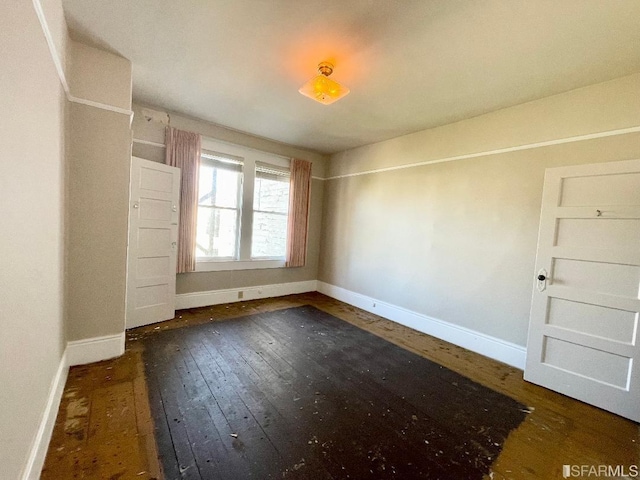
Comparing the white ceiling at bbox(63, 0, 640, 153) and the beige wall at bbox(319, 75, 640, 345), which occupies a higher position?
the white ceiling at bbox(63, 0, 640, 153)

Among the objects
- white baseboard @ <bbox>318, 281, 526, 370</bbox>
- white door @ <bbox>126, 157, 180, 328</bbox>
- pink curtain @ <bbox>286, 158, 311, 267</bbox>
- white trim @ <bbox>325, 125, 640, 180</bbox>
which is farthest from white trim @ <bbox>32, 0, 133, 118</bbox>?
white baseboard @ <bbox>318, 281, 526, 370</bbox>

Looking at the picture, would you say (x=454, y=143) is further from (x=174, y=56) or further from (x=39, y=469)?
(x=39, y=469)

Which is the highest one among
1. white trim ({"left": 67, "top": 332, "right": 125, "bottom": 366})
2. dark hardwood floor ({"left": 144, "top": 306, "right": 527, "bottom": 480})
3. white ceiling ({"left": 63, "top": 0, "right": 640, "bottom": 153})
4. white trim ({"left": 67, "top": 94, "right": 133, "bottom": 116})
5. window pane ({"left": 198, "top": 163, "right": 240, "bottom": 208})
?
white ceiling ({"left": 63, "top": 0, "right": 640, "bottom": 153})

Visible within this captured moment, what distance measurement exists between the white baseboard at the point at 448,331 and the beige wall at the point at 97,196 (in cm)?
336

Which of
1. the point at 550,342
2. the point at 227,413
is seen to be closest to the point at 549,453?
the point at 550,342

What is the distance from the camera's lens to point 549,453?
170 centimetres

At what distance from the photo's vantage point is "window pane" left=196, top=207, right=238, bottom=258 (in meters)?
4.11

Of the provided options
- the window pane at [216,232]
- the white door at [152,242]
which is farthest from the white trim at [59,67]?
the window pane at [216,232]

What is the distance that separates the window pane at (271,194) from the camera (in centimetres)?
464

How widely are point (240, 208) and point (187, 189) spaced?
2.93 feet

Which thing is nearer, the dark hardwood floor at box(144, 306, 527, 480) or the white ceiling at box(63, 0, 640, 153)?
the dark hardwood floor at box(144, 306, 527, 480)

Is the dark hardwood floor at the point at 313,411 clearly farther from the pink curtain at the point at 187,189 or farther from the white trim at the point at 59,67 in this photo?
the white trim at the point at 59,67

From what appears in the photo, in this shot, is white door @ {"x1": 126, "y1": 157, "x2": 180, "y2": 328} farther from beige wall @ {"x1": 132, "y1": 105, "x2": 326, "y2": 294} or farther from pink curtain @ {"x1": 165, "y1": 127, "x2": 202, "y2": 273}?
beige wall @ {"x1": 132, "y1": 105, "x2": 326, "y2": 294}

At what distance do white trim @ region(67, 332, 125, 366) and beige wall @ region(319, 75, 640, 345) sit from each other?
3.40 meters
